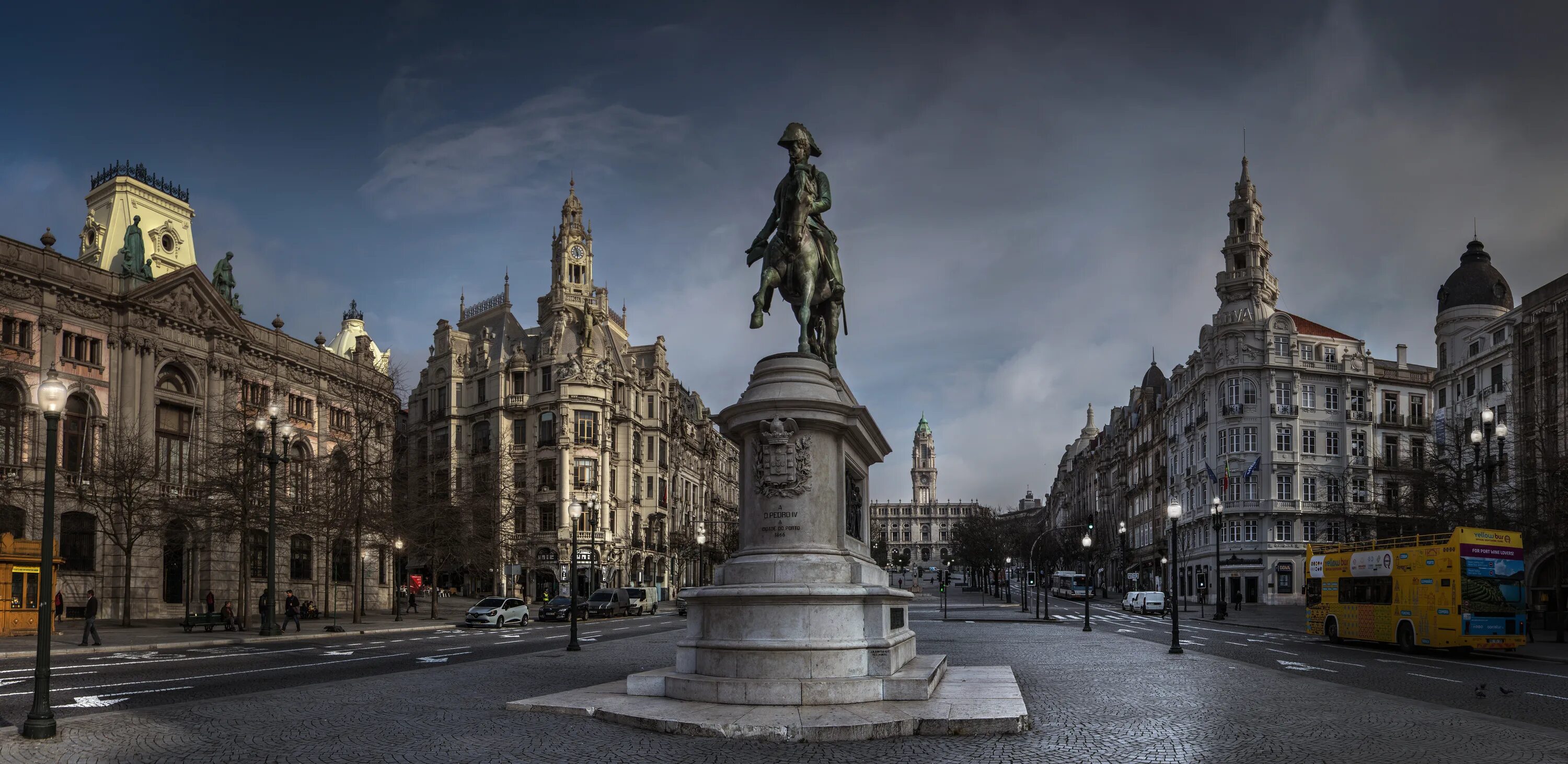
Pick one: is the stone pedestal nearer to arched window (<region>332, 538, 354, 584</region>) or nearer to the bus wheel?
the bus wheel

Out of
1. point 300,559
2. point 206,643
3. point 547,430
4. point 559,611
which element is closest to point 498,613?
point 559,611

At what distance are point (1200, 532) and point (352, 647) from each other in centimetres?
7500

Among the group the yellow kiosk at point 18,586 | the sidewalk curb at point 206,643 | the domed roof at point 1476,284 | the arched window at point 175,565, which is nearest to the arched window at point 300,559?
the arched window at point 175,565

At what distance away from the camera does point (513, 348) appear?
9319cm

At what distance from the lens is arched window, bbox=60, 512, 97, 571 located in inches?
1831

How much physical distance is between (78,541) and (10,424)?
5564 mm

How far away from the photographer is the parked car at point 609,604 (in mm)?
59406

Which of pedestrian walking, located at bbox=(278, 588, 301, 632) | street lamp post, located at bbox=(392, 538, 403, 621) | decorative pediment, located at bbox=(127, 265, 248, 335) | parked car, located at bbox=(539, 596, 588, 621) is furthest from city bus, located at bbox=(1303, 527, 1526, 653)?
decorative pediment, located at bbox=(127, 265, 248, 335)

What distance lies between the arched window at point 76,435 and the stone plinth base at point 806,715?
4095 cm

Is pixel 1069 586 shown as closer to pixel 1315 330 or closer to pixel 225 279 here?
pixel 1315 330

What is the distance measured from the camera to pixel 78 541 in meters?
47.2

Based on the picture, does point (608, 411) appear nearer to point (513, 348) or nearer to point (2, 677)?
point (513, 348)

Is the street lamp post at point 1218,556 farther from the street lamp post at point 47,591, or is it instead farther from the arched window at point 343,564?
the arched window at point 343,564

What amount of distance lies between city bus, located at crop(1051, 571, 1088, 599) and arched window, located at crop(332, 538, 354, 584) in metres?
60.9
